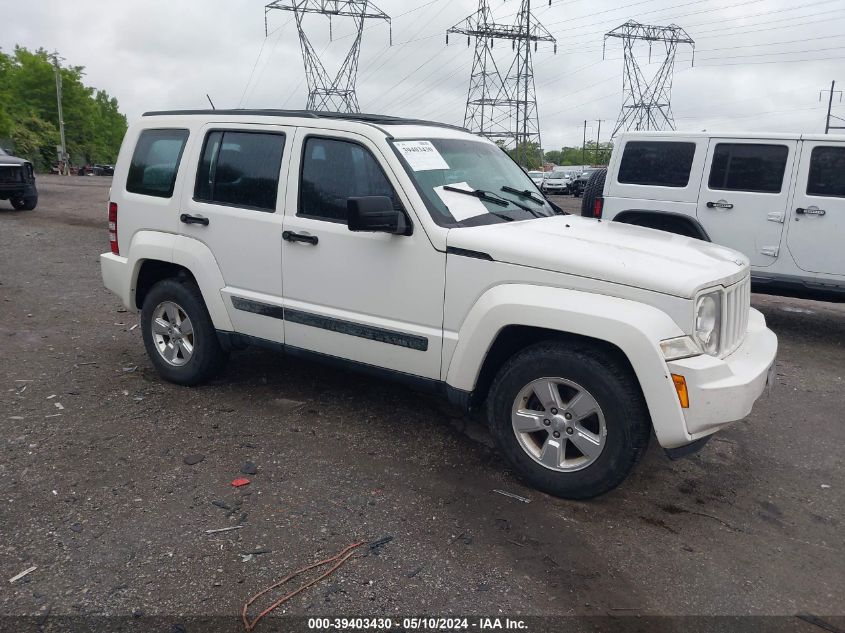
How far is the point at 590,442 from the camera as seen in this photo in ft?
11.8

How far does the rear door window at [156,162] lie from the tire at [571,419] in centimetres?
289

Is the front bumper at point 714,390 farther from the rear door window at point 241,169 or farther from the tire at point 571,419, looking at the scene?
the rear door window at point 241,169

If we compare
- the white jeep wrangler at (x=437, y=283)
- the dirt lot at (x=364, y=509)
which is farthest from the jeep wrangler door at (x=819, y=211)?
the white jeep wrangler at (x=437, y=283)

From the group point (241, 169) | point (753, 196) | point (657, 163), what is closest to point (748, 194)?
point (753, 196)

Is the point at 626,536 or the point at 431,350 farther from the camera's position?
the point at 431,350

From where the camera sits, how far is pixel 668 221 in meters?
8.10

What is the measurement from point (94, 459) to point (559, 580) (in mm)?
2717

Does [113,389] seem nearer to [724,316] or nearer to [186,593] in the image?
[186,593]

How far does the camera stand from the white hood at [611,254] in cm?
346

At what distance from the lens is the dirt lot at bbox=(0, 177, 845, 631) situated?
300 centimetres

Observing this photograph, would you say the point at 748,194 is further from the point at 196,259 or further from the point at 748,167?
the point at 196,259

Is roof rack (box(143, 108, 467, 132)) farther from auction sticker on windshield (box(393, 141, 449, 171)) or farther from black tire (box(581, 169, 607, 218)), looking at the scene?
black tire (box(581, 169, 607, 218))

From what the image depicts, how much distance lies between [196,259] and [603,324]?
2.90 metres

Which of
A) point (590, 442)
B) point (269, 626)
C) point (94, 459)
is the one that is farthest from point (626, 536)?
point (94, 459)
